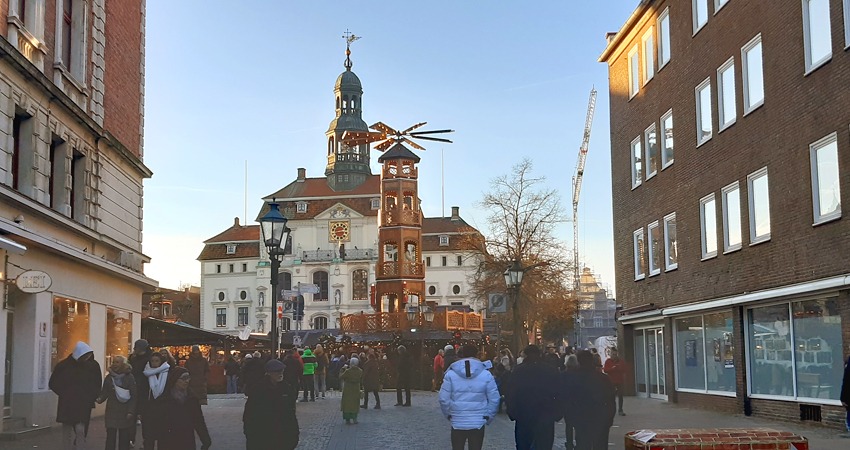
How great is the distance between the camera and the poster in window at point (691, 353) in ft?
89.6

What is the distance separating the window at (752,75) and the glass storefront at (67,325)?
49.4 feet

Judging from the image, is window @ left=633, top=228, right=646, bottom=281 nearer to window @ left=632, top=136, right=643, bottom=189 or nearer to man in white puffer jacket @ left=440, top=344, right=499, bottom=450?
window @ left=632, top=136, right=643, bottom=189

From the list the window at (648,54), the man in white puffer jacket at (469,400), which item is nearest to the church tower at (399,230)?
the window at (648,54)

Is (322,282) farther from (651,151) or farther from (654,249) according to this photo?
(651,151)

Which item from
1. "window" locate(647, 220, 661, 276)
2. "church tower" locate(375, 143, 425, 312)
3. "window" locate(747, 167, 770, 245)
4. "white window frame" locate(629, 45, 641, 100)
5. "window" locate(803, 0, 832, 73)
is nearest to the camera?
"window" locate(803, 0, 832, 73)

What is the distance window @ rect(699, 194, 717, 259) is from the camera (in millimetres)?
25547

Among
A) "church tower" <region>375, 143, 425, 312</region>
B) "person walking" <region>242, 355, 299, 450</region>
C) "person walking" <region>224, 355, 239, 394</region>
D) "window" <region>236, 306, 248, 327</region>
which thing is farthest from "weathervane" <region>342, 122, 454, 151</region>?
"window" <region>236, 306, 248, 327</region>

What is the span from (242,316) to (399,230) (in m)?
65.1

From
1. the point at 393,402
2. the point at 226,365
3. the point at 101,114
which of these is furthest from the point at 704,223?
the point at 226,365

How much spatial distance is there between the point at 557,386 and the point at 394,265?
41241mm

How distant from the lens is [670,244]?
Answer: 95.2 ft

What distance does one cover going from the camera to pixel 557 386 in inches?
503

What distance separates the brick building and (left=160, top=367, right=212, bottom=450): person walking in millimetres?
5958

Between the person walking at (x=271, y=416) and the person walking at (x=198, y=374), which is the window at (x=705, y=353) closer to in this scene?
the person walking at (x=198, y=374)
